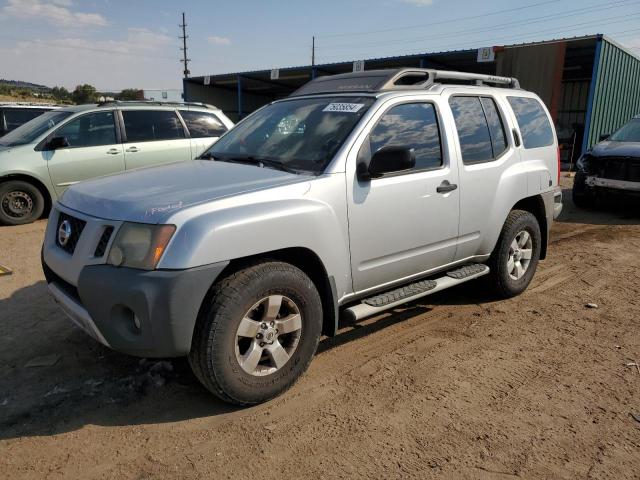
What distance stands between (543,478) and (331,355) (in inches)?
63.0

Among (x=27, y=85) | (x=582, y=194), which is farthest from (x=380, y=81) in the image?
(x=27, y=85)

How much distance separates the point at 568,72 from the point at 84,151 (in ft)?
68.8

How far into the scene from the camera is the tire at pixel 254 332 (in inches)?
105

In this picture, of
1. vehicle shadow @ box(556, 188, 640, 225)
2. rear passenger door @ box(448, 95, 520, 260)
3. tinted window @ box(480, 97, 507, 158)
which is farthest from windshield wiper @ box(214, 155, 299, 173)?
vehicle shadow @ box(556, 188, 640, 225)

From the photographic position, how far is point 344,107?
360cm

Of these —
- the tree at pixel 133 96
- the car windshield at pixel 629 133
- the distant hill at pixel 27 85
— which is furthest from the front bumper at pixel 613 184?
the distant hill at pixel 27 85

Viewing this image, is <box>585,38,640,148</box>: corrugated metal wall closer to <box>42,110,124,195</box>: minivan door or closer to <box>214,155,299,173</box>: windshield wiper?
<box>42,110,124,195</box>: minivan door

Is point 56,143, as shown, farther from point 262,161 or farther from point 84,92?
point 84,92

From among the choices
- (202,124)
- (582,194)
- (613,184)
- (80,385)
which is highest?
(202,124)

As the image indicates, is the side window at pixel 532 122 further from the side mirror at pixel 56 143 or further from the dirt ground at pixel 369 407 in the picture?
the side mirror at pixel 56 143

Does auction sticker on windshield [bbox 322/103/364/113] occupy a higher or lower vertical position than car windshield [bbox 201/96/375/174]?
higher

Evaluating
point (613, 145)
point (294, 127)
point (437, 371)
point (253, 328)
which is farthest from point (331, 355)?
point (613, 145)

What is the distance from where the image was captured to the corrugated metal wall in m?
14.8

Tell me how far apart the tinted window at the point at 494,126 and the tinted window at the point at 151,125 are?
212 inches
